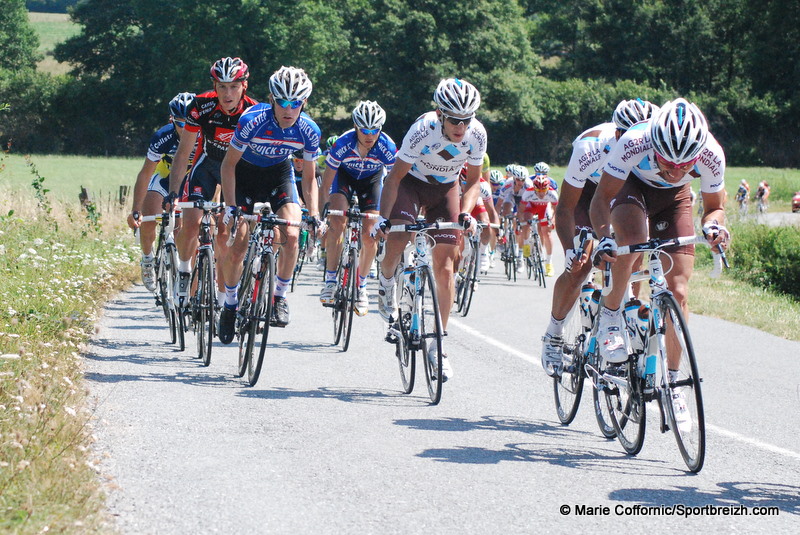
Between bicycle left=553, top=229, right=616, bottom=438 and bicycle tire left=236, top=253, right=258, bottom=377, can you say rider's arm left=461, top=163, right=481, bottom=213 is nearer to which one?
bicycle left=553, top=229, right=616, bottom=438

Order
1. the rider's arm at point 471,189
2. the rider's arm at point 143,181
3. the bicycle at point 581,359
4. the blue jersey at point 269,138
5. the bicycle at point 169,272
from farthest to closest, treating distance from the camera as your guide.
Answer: the rider's arm at point 143,181 < the bicycle at point 169,272 < the blue jersey at point 269,138 < the rider's arm at point 471,189 < the bicycle at point 581,359

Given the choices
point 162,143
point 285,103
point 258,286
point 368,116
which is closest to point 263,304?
point 258,286

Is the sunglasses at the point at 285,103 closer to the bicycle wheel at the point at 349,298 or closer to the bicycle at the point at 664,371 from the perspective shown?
the bicycle wheel at the point at 349,298

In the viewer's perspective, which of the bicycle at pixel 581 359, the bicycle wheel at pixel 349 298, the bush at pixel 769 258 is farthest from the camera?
the bush at pixel 769 258

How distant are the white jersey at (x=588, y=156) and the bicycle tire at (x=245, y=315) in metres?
2.57

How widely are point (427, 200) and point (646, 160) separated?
2.56 m

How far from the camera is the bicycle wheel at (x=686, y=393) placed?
543 centimetres

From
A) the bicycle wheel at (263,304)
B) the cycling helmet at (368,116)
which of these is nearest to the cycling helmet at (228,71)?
the bicycle wheel at (263,304)

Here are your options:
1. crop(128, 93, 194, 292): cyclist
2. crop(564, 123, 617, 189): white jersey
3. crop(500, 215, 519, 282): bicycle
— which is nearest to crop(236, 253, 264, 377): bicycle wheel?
crop(128, 93, 194, 292): cyclist

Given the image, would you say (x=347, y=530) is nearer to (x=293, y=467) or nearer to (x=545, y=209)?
(x=293, y=467)

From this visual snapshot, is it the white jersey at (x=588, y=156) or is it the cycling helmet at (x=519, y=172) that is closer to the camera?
the white jersey at (x=588, y=156)

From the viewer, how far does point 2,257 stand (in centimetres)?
1056

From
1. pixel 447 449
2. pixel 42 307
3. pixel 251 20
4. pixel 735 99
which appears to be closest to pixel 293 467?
pixel 447 449

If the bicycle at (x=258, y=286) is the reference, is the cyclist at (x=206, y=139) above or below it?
above
